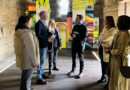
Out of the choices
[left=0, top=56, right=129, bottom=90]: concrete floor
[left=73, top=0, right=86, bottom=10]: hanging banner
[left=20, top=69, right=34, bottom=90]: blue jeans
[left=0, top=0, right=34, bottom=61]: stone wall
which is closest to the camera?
[left=20, top=69, right=34, bottom=90]: blue jeans

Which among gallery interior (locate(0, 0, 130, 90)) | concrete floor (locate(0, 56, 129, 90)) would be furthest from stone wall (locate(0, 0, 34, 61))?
concrete floor (locate(0, 56, 129, 90))

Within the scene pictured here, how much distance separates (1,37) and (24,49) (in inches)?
129

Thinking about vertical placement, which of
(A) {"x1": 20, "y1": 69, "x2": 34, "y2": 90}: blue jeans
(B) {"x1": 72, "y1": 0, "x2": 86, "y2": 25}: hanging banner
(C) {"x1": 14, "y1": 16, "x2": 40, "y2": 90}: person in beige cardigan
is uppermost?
(B) {"x1": 72, "y1": 0, "x2": 86, "y2": 25}: hanging banner

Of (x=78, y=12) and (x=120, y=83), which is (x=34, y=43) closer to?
(x=120, y=83)

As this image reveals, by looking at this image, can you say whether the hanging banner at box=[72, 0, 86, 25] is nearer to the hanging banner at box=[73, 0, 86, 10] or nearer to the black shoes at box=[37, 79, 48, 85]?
the hanging banner at box=[73, 0, 86, 10]

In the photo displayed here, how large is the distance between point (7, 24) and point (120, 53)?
4.72 m

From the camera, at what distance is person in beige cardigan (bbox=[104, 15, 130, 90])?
245 centimetres

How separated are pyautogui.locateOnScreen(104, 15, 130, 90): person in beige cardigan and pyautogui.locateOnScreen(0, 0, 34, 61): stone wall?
13.4 ft

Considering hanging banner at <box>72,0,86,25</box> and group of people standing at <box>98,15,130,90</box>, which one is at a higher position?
hanging banner at <box>72,0,86,25</box>

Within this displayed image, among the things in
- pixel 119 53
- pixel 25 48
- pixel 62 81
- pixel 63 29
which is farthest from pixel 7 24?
pixel 119 53

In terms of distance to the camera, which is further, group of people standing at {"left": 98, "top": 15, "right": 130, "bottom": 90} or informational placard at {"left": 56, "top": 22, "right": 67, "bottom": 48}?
informational placard at {"left": 56, "top": 22, "right": 67, "bottom": 48}

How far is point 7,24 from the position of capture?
20.1 ft

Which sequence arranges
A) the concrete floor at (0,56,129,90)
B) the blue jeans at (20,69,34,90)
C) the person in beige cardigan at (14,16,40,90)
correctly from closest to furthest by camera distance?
the person in beige cardigan at (14,16,40,90) → the blue jeans at (20,69,34,90) → the concrete floor at (0,56,129,90)

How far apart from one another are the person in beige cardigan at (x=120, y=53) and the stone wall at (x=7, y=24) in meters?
4.10
